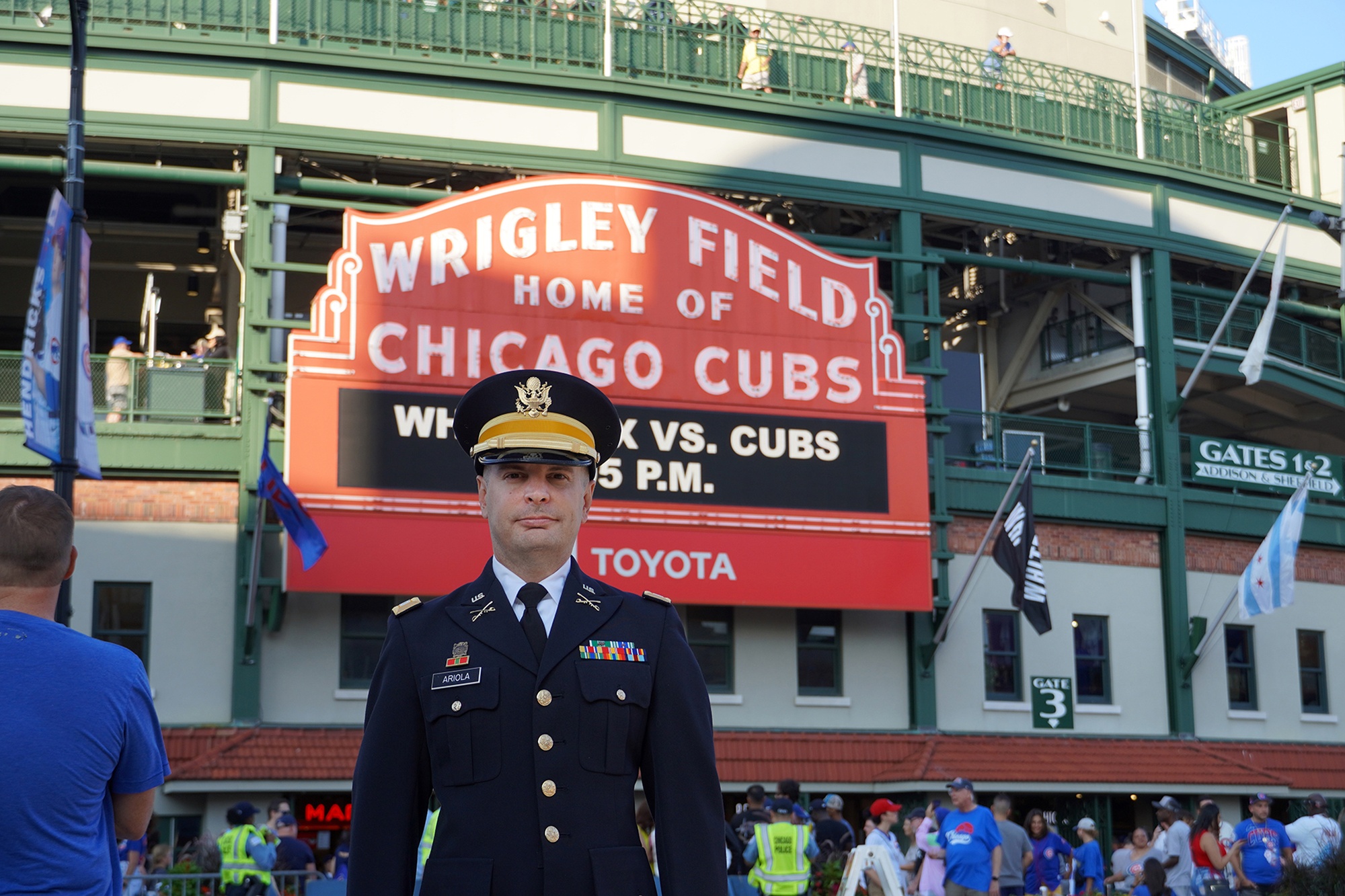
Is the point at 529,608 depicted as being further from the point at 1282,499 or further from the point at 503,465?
the point at 1282,499

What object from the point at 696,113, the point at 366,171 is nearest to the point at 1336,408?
the point at 696,113

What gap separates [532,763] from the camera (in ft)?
13.7

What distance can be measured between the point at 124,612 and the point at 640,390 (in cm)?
786

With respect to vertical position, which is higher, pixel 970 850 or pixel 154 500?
pixel 154 500

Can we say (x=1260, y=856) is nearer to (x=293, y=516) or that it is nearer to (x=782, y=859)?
(x=782, y=859)

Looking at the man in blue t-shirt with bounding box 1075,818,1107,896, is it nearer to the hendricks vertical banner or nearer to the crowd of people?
the crowd of people

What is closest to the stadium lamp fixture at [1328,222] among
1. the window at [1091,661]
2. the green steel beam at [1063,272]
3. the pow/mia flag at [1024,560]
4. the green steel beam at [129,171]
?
the pow/mia flag at [1024,560]

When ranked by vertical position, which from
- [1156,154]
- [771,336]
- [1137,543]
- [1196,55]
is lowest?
[1137,543]

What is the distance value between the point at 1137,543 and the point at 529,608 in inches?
944

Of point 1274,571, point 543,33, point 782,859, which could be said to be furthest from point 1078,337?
point 782,859

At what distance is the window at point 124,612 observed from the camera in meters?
21.6

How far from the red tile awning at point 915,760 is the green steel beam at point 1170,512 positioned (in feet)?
2.83

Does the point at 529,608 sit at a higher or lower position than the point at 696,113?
lower

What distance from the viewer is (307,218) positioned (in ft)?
83.9
